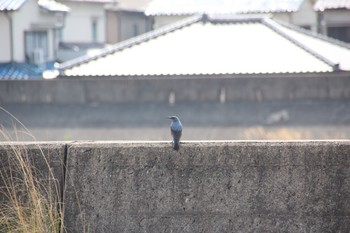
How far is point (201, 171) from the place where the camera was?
7.14 meters

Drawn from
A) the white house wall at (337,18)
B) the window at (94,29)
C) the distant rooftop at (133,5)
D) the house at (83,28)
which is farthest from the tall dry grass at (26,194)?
the distant rooftop at (133,5)

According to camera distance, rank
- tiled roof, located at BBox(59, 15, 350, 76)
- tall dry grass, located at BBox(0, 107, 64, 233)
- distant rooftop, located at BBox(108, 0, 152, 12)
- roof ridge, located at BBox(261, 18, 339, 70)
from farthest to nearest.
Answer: distant rooftop, located at BBox(108, 0, 152, 12) < tiled roof, located at BBox(59, 15, 350, 76) < roof ridge, located at BBox(261, 18, 339, 70) < tall dry grass, located at BBox(0, 107, 64, 233)

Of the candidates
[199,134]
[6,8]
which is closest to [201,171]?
[199,134]

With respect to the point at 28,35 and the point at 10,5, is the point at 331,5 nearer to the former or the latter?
the point at 28,35

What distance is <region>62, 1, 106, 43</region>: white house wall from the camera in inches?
1529

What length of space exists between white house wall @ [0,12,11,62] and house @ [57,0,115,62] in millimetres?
6873

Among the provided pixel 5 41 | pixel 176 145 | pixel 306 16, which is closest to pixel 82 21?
pixel 5 41

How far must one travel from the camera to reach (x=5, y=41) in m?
29.6

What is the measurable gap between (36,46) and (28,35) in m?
0.98

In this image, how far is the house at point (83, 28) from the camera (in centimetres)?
3779

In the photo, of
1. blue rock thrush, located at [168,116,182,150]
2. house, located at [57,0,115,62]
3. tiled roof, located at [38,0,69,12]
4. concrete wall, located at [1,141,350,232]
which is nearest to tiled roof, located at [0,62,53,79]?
tiled roof, located at [38,0,69,12]

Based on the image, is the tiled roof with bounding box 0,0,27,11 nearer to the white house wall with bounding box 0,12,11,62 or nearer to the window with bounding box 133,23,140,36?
the white house wall with bounding box 0,12,11,62

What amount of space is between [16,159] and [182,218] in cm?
158

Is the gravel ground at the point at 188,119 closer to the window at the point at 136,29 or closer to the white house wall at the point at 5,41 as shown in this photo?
the white house wall at the point at 5,41
